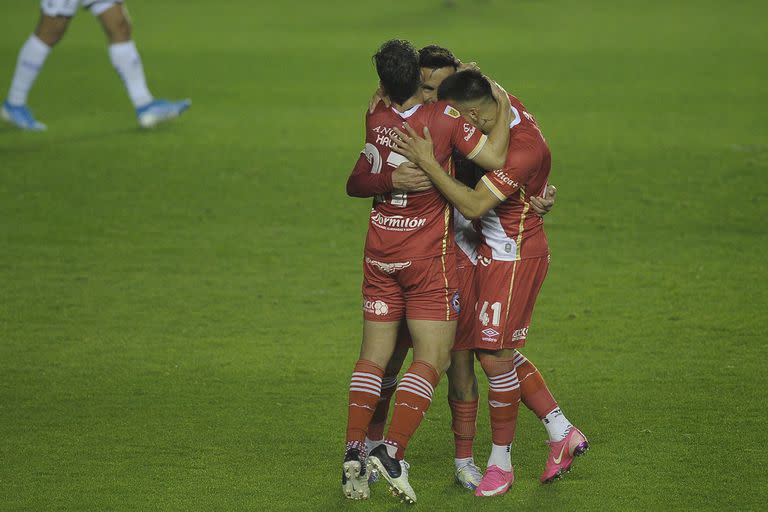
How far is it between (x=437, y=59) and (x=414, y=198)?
1.91ft

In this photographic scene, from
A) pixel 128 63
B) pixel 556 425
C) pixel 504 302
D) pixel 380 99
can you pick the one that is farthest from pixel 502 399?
pixel 128 63

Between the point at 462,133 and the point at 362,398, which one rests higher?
the point at 462,133

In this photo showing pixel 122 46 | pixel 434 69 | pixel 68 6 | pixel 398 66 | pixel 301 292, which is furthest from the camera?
pixel 122 46

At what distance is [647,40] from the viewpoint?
19734mm

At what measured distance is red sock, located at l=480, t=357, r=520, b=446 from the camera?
16.0ft

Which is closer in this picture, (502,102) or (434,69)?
(502,102)

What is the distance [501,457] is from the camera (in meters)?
4.88

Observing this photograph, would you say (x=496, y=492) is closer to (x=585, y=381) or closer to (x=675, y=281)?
(x=585, y=381)

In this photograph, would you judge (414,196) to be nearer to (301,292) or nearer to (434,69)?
(434,69)

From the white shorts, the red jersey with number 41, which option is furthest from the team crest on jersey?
the white shorts

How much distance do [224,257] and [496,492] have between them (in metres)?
4.30

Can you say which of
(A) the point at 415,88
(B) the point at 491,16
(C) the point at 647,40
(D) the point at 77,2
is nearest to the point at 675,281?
(A) the point at 415,88

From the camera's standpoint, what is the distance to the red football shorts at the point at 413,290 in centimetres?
475

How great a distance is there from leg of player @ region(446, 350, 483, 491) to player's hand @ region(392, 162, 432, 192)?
2.48 feet
